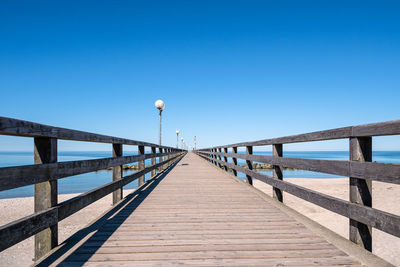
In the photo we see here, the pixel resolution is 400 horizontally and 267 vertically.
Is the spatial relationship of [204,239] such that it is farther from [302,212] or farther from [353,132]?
[302,212]

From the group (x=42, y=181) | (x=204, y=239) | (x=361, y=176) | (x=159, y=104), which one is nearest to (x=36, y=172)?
(x=42, y=181)

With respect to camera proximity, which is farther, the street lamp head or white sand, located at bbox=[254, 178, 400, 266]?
the street lamp head

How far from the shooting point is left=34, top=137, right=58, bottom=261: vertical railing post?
222 cm

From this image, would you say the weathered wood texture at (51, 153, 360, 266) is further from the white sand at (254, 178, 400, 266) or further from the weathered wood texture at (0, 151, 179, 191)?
the white sand at (254, 178, 400, 266)

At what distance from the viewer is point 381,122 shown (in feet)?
6.72

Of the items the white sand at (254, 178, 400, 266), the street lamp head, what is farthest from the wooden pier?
the street lamp head

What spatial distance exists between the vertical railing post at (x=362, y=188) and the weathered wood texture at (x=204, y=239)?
0.26m

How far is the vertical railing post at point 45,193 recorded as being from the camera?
2223 millimetres

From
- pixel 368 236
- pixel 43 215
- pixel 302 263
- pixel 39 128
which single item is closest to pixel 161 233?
pixel 43 215

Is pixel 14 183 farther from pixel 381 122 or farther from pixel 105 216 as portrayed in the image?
pixel 381 122

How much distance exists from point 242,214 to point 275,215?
0.48 m

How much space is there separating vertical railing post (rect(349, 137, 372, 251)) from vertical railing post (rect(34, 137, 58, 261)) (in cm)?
290

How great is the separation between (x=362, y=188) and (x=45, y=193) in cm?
299

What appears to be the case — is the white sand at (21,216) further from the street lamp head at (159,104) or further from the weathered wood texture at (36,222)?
the street lamp head at (159,104)
